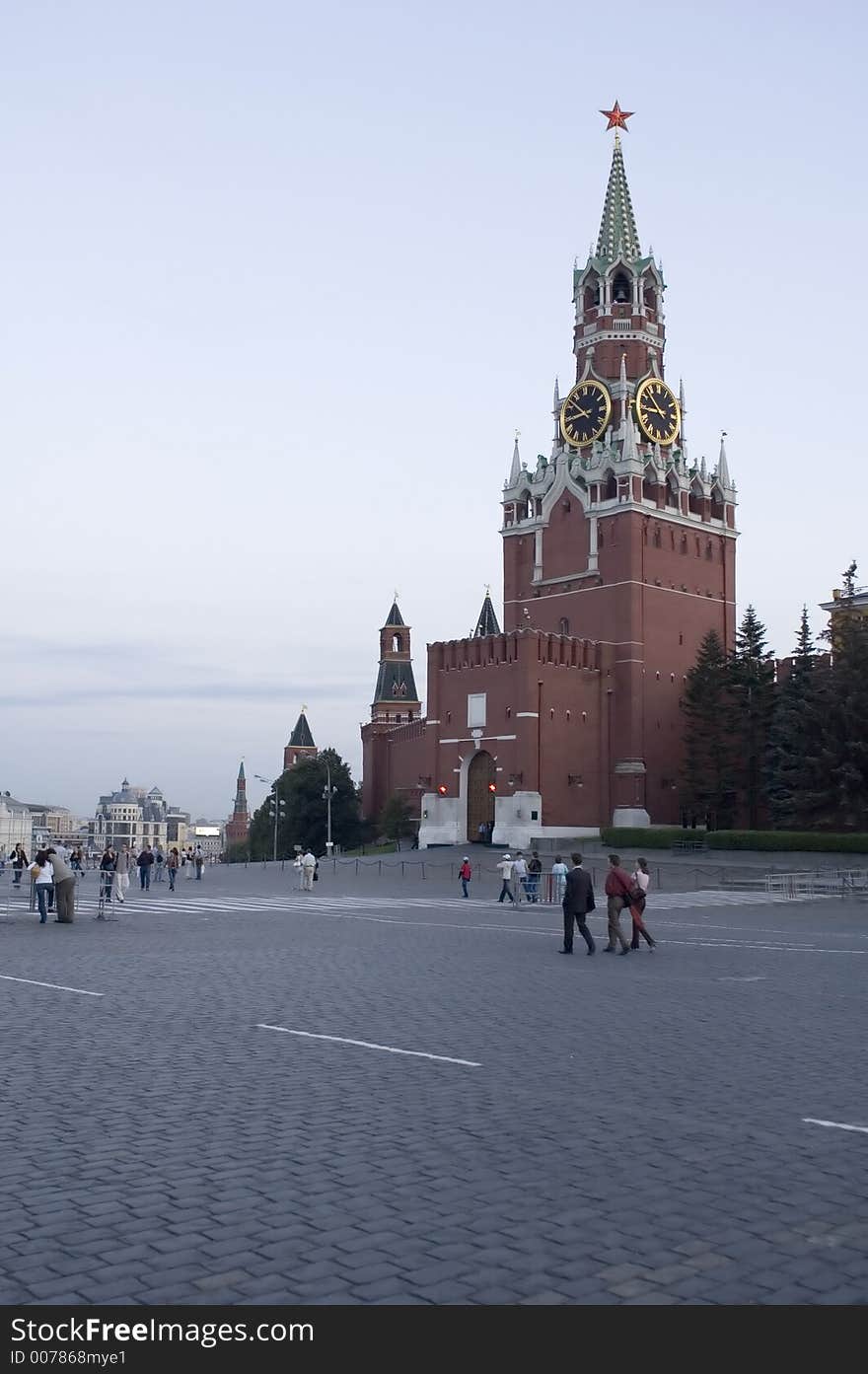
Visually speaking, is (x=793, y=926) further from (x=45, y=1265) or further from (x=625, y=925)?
(x=45, y=1265)

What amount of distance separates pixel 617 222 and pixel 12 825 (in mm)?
141722

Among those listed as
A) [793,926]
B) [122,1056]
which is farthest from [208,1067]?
[793,926]

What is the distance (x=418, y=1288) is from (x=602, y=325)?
70060 millimetres

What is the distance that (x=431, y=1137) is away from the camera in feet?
22.2

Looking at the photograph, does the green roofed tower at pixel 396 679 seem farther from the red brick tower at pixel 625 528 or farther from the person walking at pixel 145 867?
the person walking at pixel 145 867

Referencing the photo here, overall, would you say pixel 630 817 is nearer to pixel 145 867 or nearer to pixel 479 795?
pixel 479 795

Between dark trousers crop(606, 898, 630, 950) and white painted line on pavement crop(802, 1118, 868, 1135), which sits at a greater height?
dark trousers crop(606, 898, 630, 950)

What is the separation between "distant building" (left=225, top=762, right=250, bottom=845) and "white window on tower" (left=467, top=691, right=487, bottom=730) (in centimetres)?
10671

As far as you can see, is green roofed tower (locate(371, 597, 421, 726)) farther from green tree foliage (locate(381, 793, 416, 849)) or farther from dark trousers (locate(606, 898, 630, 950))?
dark trousers (locate(606, 898, 630, 950))

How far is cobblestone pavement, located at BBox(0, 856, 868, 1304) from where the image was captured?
4.70 m

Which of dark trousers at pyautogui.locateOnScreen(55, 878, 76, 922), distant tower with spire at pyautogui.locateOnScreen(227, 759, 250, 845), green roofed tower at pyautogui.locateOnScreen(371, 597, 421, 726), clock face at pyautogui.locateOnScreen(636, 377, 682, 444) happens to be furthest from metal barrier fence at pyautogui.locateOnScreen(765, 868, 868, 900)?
distant tower with spire at pyautogui.locateOnScreen(227, 759, 250, 845)

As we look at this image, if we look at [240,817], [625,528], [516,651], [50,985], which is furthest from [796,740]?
[240,817]
